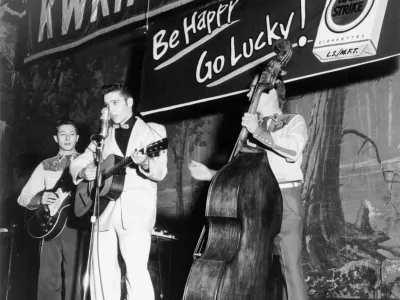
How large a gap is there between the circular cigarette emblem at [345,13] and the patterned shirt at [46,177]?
2.71 meters

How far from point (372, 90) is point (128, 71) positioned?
2897 mm

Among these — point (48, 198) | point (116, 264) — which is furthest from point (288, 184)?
point (48, 198)

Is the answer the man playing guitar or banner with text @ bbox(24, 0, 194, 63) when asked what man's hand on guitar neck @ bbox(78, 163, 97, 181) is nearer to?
the man playing guitar

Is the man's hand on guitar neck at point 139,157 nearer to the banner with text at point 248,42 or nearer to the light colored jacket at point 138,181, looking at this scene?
the light colored jacket at point 138,181

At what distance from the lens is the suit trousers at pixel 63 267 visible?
513cm

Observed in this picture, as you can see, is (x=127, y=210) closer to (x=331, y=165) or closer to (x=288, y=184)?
(x=288, y=184)

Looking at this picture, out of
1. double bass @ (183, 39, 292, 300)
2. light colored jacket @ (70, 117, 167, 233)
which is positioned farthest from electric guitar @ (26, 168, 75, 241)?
double bass @ (183, 39, 292, 300)

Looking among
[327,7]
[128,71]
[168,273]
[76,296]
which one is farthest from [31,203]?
[327,7]

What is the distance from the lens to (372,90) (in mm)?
4594

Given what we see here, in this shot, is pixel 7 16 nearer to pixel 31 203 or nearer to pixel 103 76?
pixel 103 76

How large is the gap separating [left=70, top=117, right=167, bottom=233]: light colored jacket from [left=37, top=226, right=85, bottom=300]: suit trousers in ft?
2.39

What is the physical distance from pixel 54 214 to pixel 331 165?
8.13 feet

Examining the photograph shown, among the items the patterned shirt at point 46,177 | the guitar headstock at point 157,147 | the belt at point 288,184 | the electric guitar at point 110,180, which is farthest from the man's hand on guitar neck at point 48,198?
the belt at point 288,184

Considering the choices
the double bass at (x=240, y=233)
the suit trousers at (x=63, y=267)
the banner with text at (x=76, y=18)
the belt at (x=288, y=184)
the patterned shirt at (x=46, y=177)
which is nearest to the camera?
the double bass at (x=240, y=233)
